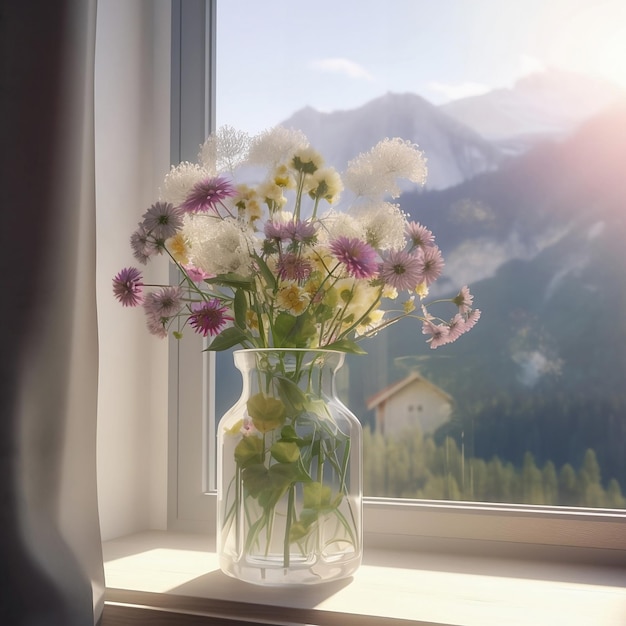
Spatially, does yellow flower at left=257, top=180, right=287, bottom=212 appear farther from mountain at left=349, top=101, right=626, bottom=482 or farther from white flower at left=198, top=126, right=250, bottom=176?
mountain at left=349, top=101, right=626, bottom=482

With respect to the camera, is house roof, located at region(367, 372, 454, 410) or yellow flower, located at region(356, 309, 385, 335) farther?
house roof, located at region(367, 372, 454, 410)

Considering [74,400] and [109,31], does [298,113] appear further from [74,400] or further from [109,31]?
[74,400]

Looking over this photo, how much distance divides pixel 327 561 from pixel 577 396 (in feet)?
1.78

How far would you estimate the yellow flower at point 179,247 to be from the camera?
1127 millimetres

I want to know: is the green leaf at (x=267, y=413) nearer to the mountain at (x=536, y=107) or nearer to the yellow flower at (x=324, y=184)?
the yellow flower at (x=324, y=184)

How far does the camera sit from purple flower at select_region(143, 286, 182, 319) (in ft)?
3.62

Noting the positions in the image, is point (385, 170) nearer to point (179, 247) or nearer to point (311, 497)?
point (179, 247)

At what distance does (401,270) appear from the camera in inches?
41.0

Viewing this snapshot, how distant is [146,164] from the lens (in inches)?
63.2

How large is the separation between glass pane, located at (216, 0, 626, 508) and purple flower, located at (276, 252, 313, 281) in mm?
460

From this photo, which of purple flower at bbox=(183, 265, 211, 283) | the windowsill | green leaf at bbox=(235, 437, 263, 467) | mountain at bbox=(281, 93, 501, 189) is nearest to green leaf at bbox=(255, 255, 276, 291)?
purple flower at bbox=(183, 265, 211, 283)

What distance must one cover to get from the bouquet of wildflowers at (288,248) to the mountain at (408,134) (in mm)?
385

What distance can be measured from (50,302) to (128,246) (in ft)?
1.57

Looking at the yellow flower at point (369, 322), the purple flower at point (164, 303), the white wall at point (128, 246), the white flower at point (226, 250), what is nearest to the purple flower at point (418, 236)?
the yellow flower at point (369, 322)
